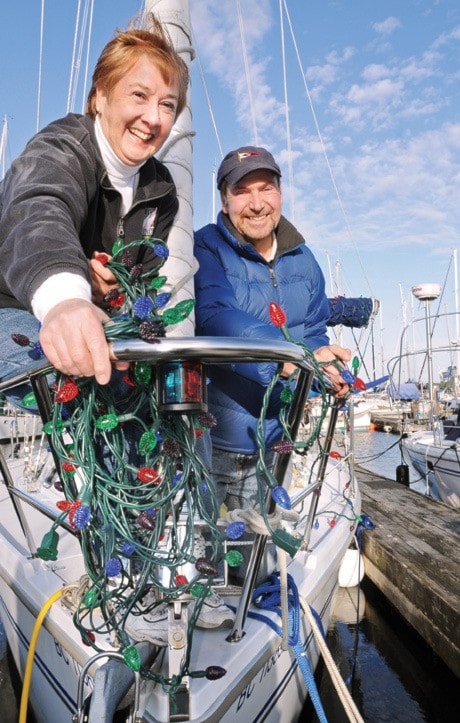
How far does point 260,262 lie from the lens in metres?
2.74

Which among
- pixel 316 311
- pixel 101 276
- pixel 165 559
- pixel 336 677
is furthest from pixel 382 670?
pixel 101 276

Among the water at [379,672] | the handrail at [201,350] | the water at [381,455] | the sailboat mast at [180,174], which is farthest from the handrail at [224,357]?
the water at [381,455]

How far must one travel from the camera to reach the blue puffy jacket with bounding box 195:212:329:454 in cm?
243

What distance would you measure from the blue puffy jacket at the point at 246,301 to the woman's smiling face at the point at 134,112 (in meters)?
0.81

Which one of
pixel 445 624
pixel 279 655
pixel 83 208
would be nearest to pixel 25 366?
pixel 83 208

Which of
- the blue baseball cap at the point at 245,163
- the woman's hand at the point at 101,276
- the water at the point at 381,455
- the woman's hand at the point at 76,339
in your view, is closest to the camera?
the woman's hand at the point at 76,339

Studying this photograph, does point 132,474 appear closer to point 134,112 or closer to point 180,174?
point 134,112

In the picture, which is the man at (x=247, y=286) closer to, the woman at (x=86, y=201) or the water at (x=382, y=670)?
the woman at (x=86, y=201)

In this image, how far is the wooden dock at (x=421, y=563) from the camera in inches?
151

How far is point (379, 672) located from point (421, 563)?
Result: 3.08 ft

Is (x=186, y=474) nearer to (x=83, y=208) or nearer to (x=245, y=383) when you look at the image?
(x=83, y=208)

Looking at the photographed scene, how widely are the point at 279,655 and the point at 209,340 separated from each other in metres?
1.31

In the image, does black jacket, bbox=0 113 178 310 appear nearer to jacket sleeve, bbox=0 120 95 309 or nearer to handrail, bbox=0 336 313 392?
jacket sleeve, bbox=0 120 95 309

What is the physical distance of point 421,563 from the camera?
4633 mm
